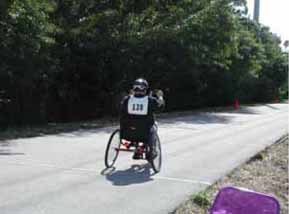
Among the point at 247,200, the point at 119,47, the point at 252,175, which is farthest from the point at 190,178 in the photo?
the point at 119,47

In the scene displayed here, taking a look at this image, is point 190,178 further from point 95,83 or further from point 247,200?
point 95,83

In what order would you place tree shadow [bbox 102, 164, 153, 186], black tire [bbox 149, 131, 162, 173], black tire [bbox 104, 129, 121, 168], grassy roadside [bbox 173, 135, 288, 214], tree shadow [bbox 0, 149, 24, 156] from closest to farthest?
1. grassy roadside [bbox 173, 135, 288, 214]
2. tree shadow [bbox 102, 164, 153, 186]
3. black tire [bbox 149, 131, 162, 173]
4. black tire [bbox 104, 129, 121, 168]
5. tree shadow [bbox 0, 149, 24, 156]

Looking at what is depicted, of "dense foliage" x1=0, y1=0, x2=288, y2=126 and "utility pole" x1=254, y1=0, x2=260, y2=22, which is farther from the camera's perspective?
"utility pole" x1=254, y1=0, x2=260, y2=22

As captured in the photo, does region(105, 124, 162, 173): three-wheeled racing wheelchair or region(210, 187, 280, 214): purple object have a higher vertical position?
region(210, 187, 280, 214): purple object

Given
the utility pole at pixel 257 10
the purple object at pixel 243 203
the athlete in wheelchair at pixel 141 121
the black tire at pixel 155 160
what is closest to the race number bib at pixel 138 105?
the athlete in wheelchair at pixel 141 121

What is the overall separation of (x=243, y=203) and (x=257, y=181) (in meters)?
5.51

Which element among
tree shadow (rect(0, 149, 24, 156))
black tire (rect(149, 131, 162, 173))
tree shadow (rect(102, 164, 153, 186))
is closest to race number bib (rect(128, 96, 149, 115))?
black tire (rect(149, 131, 162, 173))

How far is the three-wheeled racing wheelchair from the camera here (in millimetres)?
9367

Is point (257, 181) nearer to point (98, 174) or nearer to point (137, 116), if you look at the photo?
point (137, 116)

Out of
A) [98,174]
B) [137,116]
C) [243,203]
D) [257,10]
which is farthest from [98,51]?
[257,10]

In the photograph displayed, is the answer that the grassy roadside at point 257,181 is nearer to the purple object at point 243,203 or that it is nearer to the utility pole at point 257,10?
the purple object at point 243,203

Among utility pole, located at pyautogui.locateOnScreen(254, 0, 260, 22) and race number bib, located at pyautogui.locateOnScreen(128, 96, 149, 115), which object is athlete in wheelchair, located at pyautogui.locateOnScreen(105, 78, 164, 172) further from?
utility pole, located at pyautogui.locateOnScreen(254, 0, 260, 22)

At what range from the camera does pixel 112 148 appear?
9.74 meters

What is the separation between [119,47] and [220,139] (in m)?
10.5
